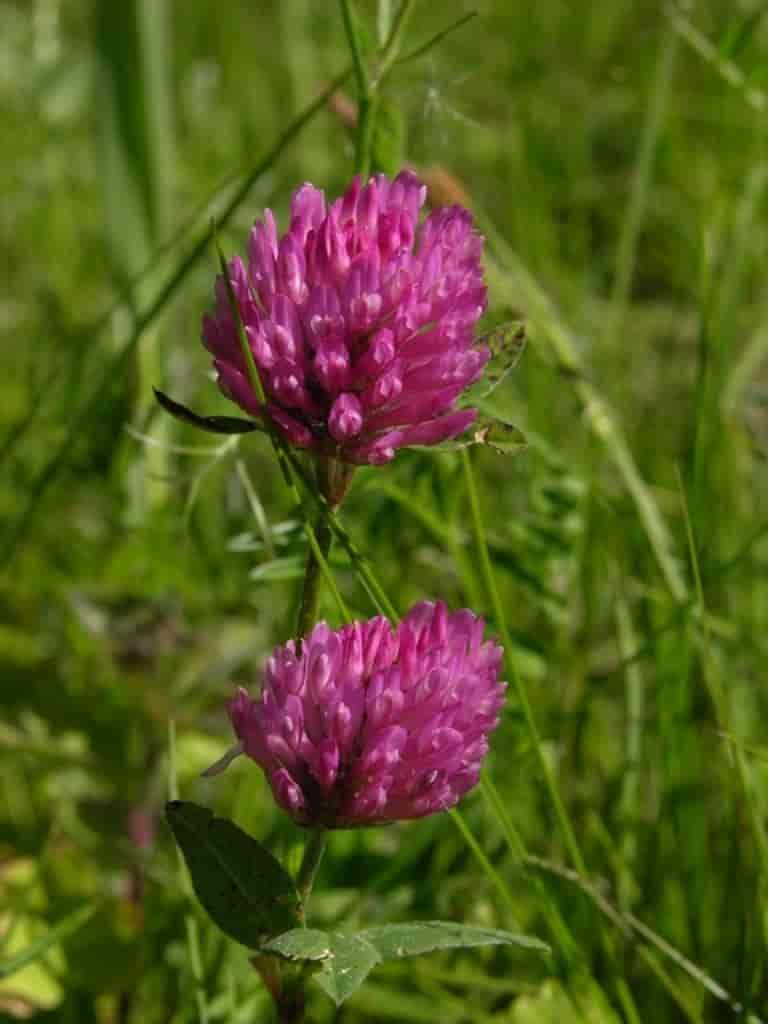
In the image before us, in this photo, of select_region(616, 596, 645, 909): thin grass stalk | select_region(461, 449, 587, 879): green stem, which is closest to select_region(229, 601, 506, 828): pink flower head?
select_region(461, 449, 587, 879): green stem

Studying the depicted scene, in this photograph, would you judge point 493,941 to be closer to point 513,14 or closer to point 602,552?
point 602,552


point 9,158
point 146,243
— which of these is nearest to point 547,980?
point 146,243

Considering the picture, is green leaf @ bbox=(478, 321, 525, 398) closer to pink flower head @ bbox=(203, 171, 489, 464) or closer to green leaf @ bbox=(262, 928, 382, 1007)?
pink flower head @ bbox=(203, 171, 489, 464)

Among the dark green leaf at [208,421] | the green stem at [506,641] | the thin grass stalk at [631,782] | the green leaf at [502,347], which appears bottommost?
the thin grass stalk at [631,782]

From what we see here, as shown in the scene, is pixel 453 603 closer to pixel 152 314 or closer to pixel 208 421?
pixel 152 314

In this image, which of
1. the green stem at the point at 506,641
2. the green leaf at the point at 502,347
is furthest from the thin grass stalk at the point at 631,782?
the green leaf at the point at 502,347

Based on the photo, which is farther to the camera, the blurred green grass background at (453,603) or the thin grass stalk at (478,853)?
the blurred green grass background at (453,603)

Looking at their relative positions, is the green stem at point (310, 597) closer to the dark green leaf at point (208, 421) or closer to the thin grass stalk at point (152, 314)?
the dark green leaf at point (208, 421)

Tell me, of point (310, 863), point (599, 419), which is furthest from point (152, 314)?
point (310, 863)
